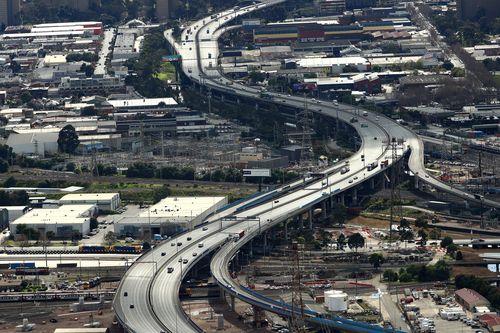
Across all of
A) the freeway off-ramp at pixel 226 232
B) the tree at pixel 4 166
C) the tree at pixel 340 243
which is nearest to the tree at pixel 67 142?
the tree at pixel 4 166

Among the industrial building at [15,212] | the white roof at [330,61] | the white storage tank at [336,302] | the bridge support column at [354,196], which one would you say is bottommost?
the bridge support column at [354,196]

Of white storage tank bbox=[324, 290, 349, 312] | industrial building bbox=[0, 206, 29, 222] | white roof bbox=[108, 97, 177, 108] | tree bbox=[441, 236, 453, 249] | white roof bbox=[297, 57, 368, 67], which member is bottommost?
industrial building bbox=[0, 206, 29, 222]

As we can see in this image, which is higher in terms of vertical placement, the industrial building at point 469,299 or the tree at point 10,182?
the industrial building at point 469,299

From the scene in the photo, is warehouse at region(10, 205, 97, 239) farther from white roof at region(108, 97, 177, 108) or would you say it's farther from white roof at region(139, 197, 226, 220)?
white roof at region(108, 97, 177, 108)

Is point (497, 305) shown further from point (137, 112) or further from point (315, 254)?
point (137, 112)

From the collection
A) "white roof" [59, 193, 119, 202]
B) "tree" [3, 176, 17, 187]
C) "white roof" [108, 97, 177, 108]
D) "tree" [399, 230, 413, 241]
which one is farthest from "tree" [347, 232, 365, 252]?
"white roof" [108, 97, 177, 108]

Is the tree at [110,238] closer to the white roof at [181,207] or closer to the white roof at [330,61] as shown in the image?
the white roof at [181,207]
